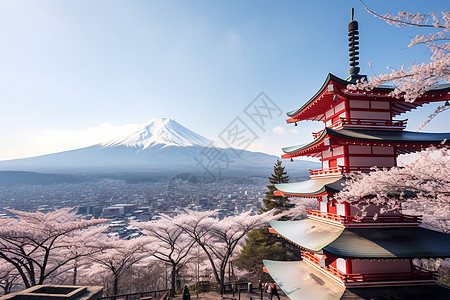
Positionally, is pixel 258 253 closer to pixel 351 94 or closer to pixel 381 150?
pixel 381 150

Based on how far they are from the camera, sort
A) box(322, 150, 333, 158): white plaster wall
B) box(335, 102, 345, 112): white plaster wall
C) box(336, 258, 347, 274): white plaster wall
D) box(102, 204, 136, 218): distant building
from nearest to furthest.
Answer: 1. box(336, 258, 347, 274): white plaster wall
2. box(335, 102, 345, 112): white plaster wall
3. box(322, 150, 333, 158): white plaster wall
4. box(102, 204, 136, 218): distant building

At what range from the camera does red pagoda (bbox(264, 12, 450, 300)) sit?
263 inches

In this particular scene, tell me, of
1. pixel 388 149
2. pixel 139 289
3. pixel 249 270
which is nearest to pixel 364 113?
pixel 388 149

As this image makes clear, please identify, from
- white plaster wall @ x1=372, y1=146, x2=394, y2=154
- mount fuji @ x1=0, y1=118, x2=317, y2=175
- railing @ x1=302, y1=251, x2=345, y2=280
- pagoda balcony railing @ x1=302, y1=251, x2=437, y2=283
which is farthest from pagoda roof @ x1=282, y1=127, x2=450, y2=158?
mount fuji @ x1=0, y1=118, x2=317, y2=175

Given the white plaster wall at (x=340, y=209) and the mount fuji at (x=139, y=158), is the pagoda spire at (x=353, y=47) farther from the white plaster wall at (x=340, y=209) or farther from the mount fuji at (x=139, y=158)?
the mount fuji at (x=139, y=158)

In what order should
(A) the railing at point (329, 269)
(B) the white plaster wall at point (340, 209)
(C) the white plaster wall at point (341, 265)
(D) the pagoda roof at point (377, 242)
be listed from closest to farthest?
(D) the pagoda roof at point (377, 242)
(A) the railing at point (329, 269)
(C) the white plaster wall at point (341, 265)
(B) the white plaster wall at point (340, 209)

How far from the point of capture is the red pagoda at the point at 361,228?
668cm

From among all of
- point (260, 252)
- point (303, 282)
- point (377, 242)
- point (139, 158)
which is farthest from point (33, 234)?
point (139, 158)

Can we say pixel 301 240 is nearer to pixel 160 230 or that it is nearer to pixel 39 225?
pixel 160 230

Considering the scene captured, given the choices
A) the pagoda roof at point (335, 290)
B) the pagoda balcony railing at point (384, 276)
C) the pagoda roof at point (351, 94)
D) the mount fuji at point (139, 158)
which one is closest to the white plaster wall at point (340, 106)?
the pagoda roof at point (351, 94)

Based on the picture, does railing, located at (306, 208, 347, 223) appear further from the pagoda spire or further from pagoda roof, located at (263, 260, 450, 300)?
the pagoda spire

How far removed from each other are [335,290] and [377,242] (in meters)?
2.03

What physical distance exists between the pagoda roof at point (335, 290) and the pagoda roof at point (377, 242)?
4.64 ft

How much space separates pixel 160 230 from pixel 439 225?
2077 centimetres
